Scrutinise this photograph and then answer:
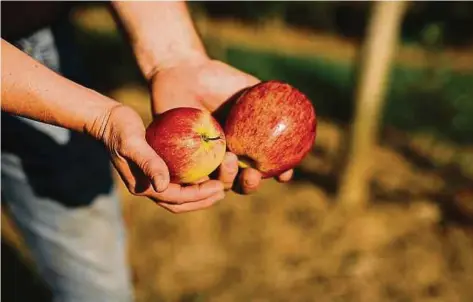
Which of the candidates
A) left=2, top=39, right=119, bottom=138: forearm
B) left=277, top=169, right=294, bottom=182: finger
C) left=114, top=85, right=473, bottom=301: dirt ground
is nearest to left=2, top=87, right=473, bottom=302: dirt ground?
left=114, top=85, right=473, bottom=301: dirt ground

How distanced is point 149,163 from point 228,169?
0.25 meters

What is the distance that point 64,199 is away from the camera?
196 centimetres

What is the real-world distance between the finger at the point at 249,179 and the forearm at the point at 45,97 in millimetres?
353

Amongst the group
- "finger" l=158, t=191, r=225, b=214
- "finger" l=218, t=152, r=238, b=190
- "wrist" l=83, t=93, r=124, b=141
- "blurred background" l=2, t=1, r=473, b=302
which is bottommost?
"blurred background" l=2, t=1, r=473, b=302

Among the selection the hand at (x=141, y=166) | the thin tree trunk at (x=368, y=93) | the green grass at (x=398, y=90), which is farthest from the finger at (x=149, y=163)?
the green grass at (x=398, y=90)

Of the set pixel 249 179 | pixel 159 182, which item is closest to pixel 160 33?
pixel 249 179

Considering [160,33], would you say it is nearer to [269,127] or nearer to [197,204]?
[269,127]

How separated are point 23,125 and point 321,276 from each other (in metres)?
1.68

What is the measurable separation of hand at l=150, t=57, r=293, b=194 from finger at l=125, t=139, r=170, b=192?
345 mm

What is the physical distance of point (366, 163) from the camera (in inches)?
139

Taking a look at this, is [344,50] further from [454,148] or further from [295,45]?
[454,148]

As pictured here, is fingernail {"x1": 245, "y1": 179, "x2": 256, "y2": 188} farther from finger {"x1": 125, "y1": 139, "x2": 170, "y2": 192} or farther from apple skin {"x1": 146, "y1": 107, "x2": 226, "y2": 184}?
finger {"x1": 125, "y1": 139, "x2": 170, "y2": 192}

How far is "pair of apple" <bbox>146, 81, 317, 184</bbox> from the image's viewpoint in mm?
1542

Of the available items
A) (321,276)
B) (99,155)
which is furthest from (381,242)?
(99,155)
